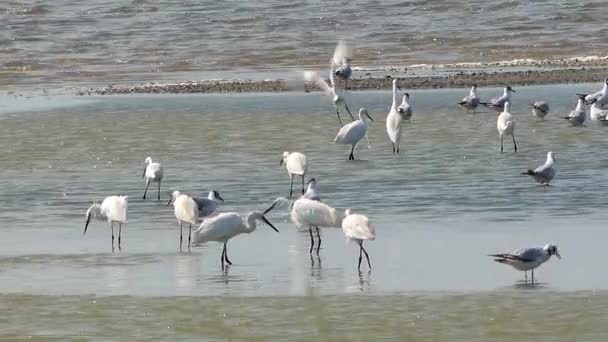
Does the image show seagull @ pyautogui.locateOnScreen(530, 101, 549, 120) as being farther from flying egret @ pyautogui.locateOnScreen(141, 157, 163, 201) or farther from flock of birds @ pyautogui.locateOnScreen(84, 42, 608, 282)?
flying egret @ pyautogui.locateOnScreen(141, 157, 163, 201)

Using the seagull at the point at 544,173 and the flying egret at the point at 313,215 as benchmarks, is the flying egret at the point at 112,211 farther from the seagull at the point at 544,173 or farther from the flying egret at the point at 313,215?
the seagull at the point at 544,173

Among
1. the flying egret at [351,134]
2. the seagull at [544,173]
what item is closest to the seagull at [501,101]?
the flying egret at [351,134]

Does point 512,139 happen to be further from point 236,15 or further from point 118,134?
point 236,15

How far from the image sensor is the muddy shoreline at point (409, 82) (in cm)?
3481

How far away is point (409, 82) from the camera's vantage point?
116ft

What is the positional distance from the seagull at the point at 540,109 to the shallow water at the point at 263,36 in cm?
1386

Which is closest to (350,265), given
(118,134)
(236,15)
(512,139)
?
(512,139)

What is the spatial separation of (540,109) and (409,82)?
916 cm

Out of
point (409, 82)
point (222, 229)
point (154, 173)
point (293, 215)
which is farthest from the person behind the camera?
point (409, 82)

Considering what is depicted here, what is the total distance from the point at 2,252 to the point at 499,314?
6146 millimetres

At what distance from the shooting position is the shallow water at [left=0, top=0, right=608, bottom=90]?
4397 centimetres

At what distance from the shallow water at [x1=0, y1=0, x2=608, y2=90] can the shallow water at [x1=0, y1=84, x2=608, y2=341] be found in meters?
14.4

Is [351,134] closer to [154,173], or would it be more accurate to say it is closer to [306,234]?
[154,173]

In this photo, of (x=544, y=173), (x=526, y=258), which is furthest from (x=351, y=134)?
(x=526, y=258)
